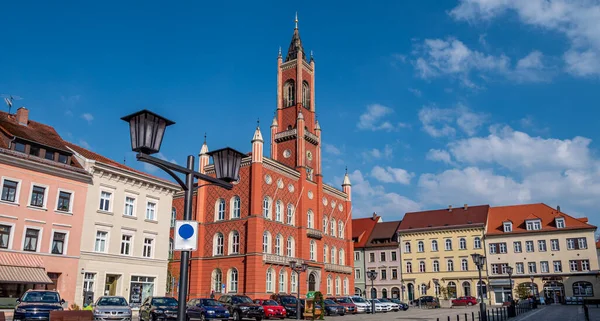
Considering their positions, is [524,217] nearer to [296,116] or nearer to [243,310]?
[296,116]

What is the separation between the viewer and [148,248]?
36.1m

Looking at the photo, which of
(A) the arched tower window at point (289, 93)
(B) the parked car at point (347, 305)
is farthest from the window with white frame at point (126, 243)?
(A) the arched tower window at point (289, 93)

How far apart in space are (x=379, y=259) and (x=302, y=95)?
27917mm

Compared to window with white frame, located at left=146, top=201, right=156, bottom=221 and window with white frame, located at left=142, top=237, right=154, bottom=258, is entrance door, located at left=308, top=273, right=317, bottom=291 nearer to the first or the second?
window with white frame, located at left=142, top=237, right=154, bottom=258

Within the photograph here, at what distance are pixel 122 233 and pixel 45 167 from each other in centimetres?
707

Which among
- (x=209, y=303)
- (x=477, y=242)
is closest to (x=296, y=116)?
(x=477, y=242)

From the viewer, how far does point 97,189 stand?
3275 cm

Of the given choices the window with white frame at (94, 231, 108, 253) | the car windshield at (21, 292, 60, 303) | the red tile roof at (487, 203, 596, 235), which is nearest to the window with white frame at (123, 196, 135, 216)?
the window with white frame at (94, 231, 108, 253)

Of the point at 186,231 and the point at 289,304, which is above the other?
the point at 186,231

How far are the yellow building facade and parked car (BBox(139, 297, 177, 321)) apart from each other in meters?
46.5

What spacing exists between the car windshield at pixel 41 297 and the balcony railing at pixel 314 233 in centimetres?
3404

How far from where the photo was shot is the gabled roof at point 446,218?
69125 mm

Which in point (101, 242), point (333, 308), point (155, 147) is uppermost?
point (101, 242)

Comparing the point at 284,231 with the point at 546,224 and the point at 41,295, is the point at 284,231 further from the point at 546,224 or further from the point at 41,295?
the point at 546,224
